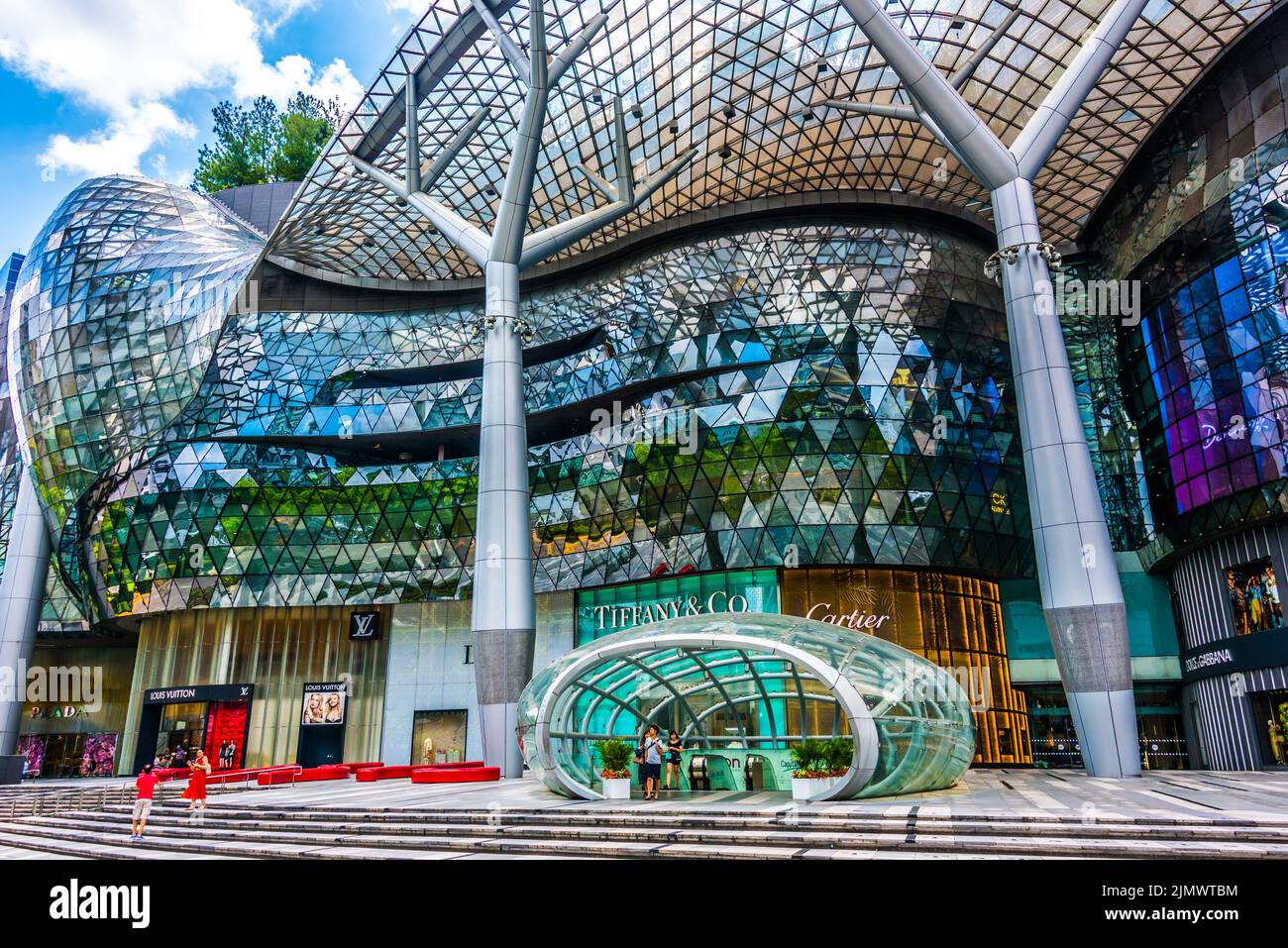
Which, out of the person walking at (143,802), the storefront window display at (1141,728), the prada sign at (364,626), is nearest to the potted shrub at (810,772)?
the person walking at (143,802)

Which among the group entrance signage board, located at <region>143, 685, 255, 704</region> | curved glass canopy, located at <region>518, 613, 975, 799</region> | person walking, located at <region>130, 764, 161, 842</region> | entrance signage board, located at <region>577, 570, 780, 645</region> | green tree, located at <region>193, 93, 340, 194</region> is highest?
green tree, located at <region>193, 93, 340, 194</region>

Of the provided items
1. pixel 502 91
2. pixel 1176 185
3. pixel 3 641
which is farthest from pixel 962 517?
pixel 3 641

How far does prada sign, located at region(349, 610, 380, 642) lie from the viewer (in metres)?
44.0

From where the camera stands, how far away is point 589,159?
41281 mm

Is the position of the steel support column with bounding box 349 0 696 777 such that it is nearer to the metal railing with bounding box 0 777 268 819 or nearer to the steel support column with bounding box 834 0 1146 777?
the metal railing with bounding box 0 777 268 819

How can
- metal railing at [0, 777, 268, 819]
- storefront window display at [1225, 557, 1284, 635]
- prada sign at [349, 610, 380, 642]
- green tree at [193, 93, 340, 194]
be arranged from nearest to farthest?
metal railing at [0, 777, 268, 819], storefront window display at [1225, 557, 1284, 635], prada sign at [349, 610, 380, 642], green tree at [193, 93, 340, 194]

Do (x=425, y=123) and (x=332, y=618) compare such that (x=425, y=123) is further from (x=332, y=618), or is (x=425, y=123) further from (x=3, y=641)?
(x=3, y=641)

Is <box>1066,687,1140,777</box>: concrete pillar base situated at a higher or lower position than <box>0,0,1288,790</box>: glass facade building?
lower

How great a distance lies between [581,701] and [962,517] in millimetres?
23152

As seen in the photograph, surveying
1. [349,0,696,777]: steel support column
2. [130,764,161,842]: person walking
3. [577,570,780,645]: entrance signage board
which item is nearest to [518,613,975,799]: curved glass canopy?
[349,0,696,777]: steel support column

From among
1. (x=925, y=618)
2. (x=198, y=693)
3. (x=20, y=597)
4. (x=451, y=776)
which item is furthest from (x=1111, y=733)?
(x=20, y=597)

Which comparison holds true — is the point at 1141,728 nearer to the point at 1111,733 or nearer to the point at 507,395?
the point at 1111,733

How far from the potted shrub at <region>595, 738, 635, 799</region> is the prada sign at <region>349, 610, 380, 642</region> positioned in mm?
28518

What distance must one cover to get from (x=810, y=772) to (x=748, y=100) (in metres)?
31.5
